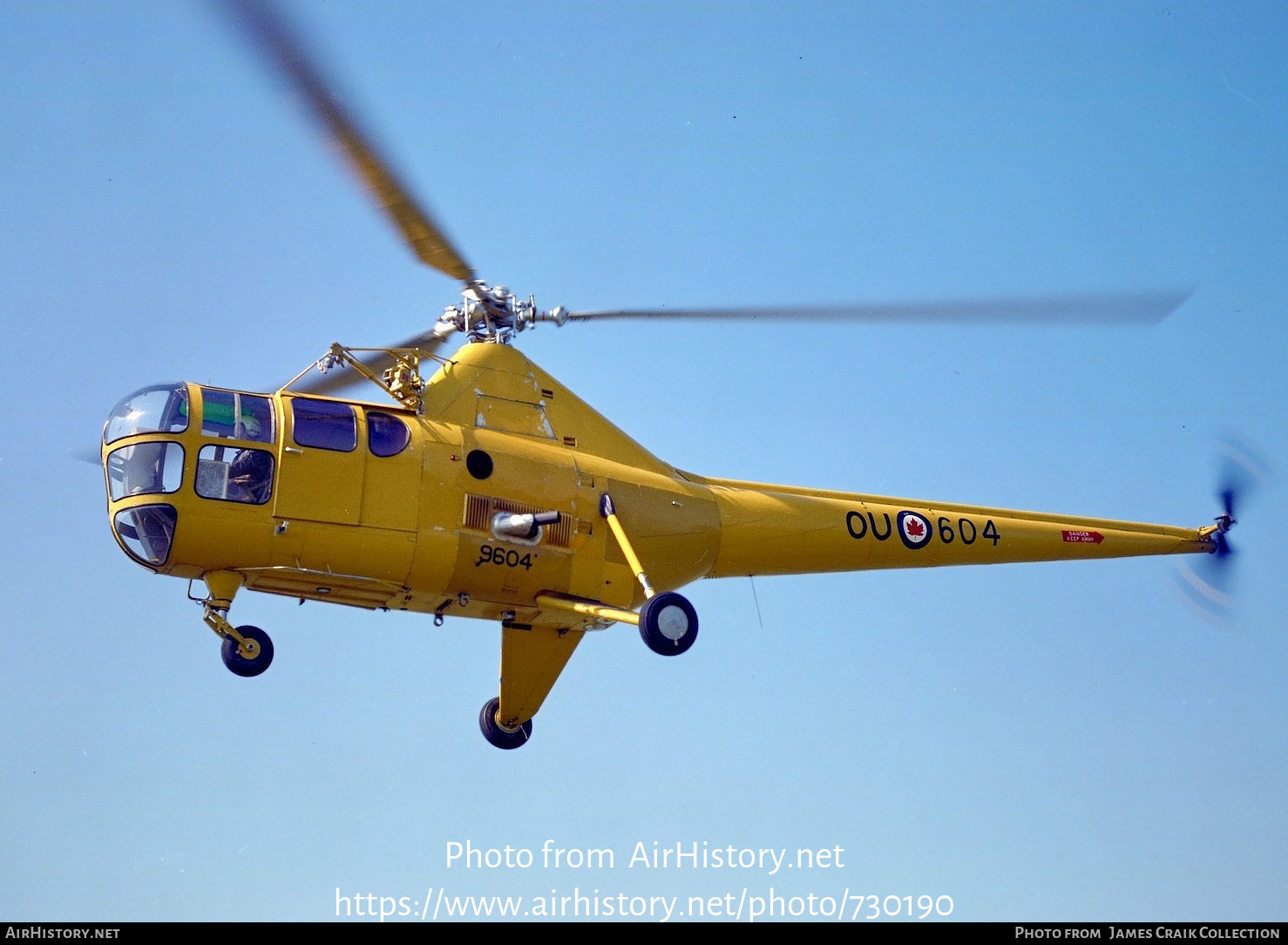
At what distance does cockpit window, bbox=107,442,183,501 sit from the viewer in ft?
56.7

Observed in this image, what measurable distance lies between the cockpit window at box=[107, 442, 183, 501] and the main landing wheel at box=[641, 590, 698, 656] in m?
5.21

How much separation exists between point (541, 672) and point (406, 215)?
20.3 feet

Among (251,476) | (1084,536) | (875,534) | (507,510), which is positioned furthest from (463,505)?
(1084,536)

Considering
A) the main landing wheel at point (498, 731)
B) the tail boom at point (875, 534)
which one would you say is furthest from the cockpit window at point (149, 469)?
the tail boom at point (875, 534)

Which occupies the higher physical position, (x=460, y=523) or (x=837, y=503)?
(x=837, y=503)

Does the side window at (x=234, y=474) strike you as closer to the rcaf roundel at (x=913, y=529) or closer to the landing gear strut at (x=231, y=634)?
the landing gear strut at (x=231, y=634)

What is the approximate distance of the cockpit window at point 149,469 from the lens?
56.7ft

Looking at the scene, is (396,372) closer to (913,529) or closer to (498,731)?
(498,731)

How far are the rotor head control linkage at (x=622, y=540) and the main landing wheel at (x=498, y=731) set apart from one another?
277cm

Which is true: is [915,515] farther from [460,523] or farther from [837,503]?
[460,523]

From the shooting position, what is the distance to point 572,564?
761 inches

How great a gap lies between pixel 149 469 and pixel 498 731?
19.1 ft
